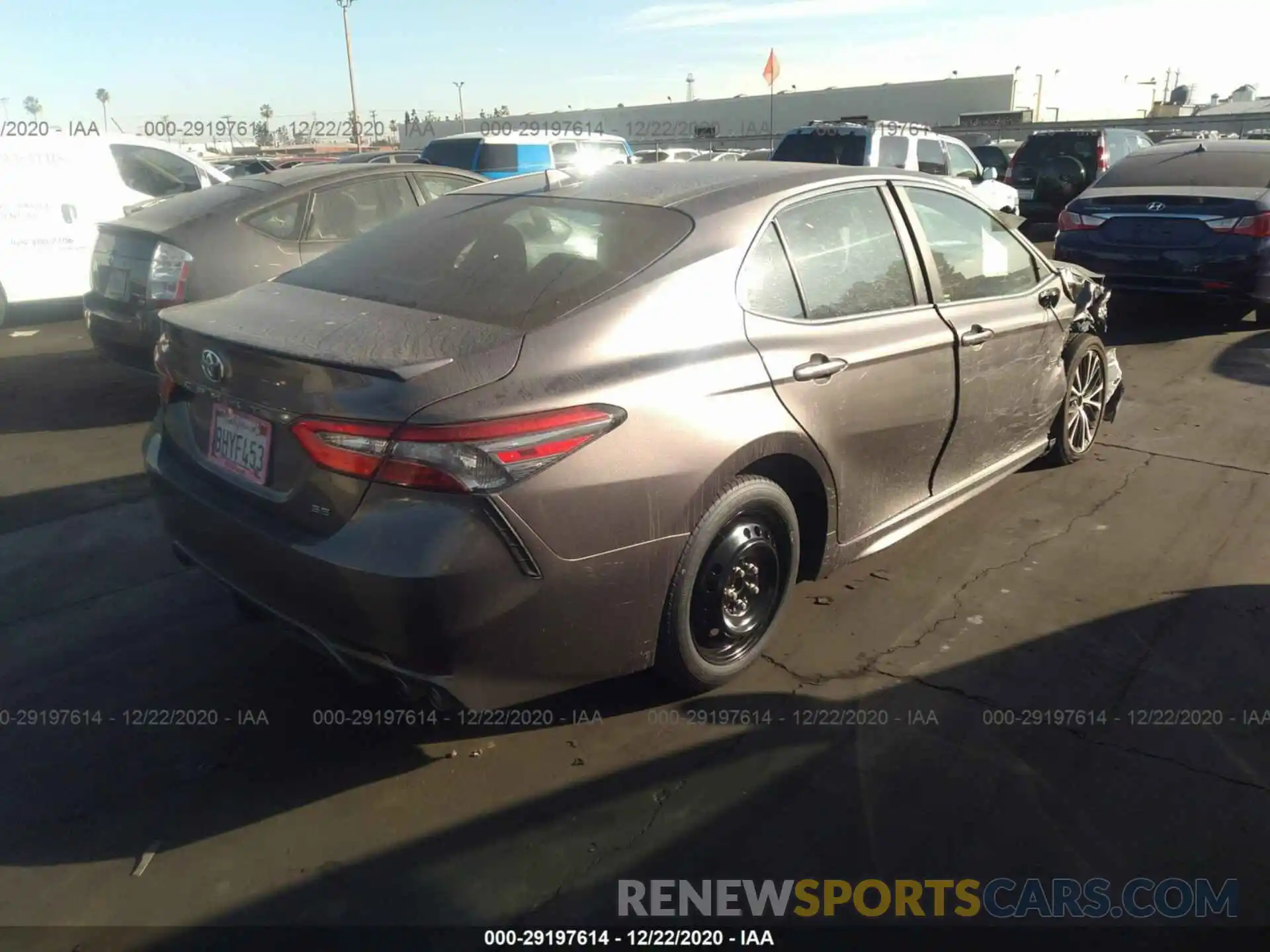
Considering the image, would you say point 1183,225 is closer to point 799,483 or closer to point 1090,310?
point 1090,310

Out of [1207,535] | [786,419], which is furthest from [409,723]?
[1207,535]

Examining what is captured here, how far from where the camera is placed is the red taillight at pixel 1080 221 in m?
8.85

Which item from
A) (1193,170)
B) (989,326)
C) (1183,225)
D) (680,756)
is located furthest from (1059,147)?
(680,756)

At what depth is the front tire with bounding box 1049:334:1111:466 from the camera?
5004 millimetres

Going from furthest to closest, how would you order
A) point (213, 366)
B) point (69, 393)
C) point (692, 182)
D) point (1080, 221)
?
point (1080, 221) → point (69, 393) → point (692, 182) → point (213, 366)

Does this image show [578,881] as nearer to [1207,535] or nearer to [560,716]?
[560,716]

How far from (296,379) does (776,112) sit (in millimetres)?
63902

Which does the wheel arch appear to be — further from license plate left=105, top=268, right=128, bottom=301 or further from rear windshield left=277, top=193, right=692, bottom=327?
license plate left=105, top=268, right=128, bottom=301

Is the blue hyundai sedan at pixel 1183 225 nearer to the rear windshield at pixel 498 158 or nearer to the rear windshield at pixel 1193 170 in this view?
the rear windshield at pixel 1193 170

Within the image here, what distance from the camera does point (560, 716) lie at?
314cm

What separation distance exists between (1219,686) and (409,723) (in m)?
2.76

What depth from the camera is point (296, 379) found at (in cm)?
253

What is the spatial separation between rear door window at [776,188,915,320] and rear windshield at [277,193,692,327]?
499mm

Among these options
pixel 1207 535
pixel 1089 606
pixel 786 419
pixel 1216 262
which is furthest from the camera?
pixel 1216 262
